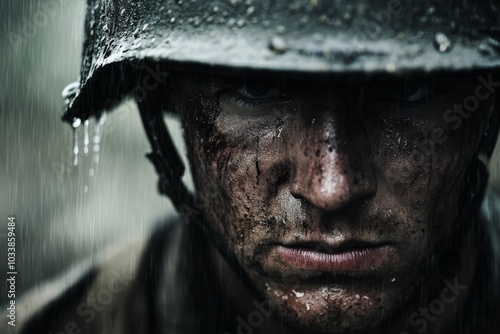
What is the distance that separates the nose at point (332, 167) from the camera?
145cm

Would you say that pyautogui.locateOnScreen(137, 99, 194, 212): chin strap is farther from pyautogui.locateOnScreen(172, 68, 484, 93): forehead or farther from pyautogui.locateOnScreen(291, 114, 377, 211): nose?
pyautogui.locateOnScreen(291, 114, 377, 211): nose

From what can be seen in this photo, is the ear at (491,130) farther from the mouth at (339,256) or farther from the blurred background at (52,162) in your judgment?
the blurred background at (52,162)

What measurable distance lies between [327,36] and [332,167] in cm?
28

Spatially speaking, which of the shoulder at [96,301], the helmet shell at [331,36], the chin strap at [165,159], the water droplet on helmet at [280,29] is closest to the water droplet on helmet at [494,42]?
the helmet shell at [331,36]

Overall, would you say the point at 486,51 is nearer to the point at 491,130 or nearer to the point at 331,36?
the point at 331,36

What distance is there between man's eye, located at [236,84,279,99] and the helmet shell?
0.59ft

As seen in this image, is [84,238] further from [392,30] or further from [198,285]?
[392,30]

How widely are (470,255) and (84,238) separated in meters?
3.43

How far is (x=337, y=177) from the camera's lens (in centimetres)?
145

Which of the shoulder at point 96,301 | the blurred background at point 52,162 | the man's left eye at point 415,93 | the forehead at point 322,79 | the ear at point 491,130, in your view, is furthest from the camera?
the blurred background at point 52,162

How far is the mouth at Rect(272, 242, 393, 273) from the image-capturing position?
1.57 m

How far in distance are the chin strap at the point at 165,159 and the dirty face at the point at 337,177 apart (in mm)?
422

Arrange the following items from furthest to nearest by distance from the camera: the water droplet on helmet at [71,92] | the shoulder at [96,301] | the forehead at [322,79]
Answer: the shoulder at [96,301] → the water droplet on helmet at [71,92] → the forehead at [322,79]

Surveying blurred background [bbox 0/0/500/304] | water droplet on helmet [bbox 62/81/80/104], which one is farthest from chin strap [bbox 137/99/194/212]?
blurred background [bbox 0/0/500/304]
